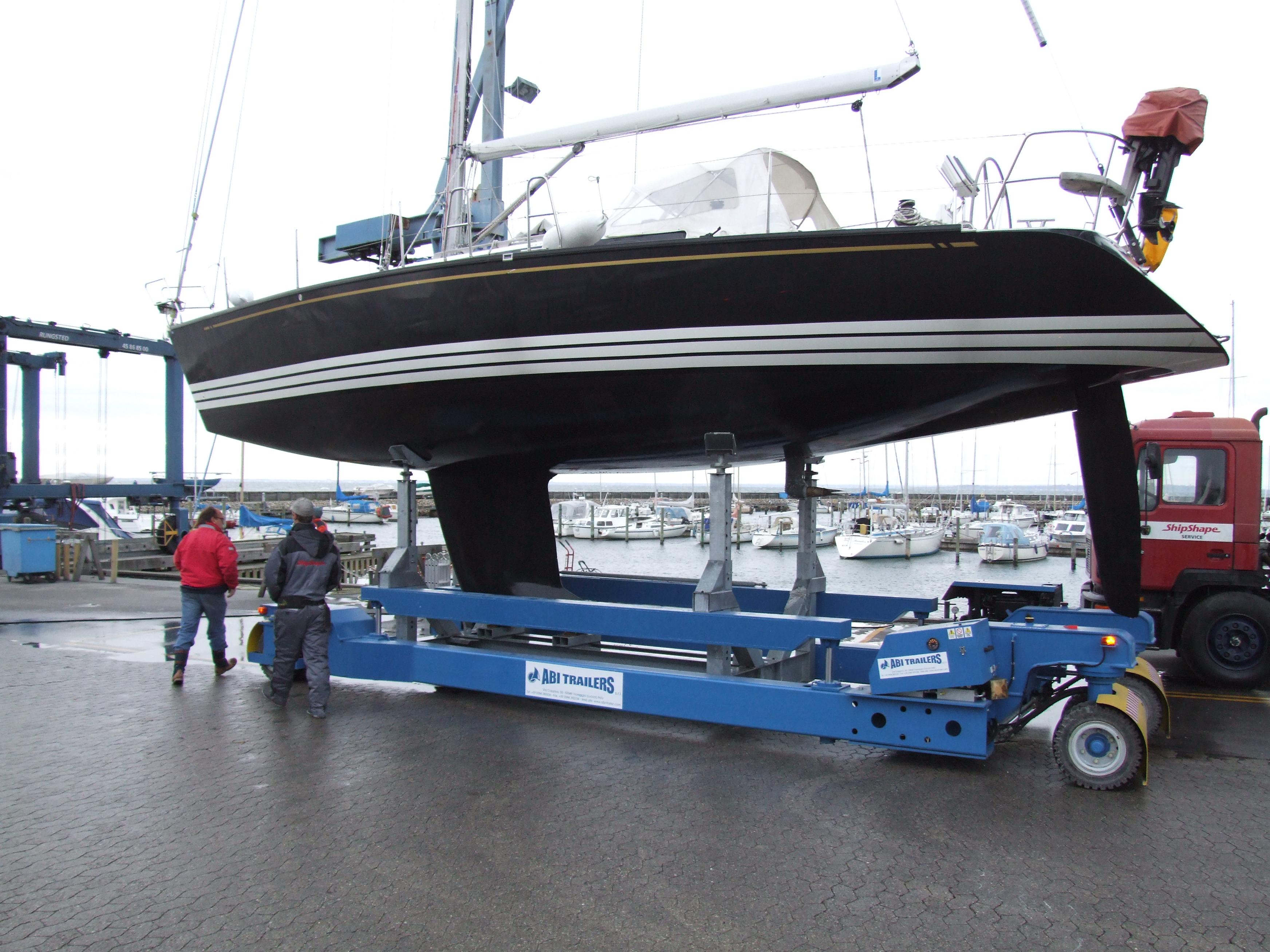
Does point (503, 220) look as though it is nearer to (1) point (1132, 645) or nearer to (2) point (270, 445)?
(2) point (270, 445)

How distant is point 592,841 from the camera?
10.7 feet

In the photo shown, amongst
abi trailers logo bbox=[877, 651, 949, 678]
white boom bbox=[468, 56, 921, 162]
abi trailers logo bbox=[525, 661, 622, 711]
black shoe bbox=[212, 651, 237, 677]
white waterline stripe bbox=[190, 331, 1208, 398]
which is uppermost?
white boom bbox=[468, 56, 921, 162]

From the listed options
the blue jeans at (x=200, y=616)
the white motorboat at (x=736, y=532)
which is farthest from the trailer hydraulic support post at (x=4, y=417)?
the white motorboat at (x=736, y=532)

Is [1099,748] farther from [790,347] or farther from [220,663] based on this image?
[220,663]

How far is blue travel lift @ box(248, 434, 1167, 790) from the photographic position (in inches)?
153

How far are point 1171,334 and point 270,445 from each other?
628 cm

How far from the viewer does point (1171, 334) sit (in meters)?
3.92

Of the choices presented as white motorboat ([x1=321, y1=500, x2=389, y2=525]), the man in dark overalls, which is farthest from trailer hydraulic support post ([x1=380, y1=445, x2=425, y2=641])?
white motorboat ([x1=321, y1=500, x2=389, y2=525])

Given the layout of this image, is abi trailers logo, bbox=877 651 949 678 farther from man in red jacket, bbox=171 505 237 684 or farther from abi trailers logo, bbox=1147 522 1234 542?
man in red jacket, bbox=171 505 237 684

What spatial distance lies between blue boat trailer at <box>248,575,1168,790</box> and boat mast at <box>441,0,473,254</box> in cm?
275

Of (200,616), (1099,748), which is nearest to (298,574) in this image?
(200,616)

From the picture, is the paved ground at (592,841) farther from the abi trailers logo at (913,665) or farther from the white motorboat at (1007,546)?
the white motorboat at (1007,546)

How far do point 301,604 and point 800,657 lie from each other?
11.0 ft

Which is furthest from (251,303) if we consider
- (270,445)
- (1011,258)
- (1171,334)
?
(1171,334)
